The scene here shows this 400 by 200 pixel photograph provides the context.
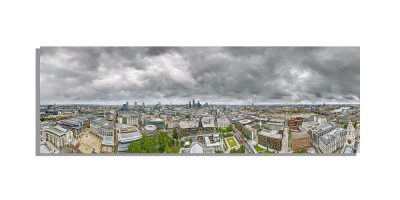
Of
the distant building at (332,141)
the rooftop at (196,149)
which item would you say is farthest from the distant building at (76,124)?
the distant building at (332,141)

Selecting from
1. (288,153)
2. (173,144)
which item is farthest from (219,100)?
(288,153)

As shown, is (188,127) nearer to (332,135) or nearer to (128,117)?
(128,117)

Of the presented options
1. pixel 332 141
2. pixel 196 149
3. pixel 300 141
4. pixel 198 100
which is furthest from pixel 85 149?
pixel 332 141

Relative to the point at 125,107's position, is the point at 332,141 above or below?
below

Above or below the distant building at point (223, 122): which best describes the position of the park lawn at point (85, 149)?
below

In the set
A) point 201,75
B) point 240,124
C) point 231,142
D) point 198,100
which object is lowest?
point 231,142

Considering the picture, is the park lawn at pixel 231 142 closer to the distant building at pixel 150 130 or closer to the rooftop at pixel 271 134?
the rooftop at pixel 271 134

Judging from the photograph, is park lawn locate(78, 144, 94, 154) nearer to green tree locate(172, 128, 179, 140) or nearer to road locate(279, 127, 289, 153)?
green tree locate(172, 128, 179, 140)
